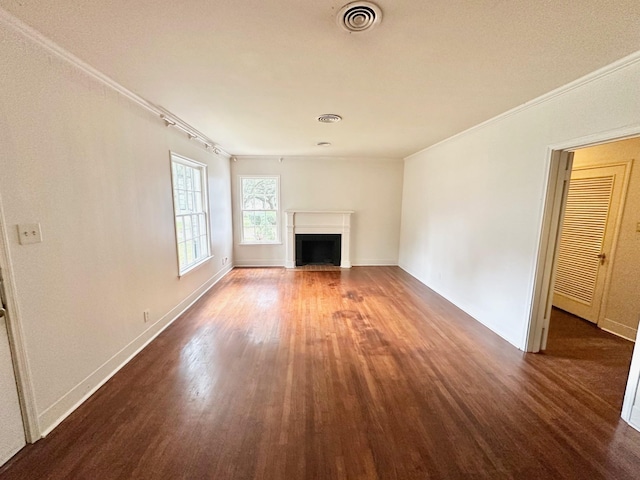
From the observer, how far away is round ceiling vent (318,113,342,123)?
9.90 ft

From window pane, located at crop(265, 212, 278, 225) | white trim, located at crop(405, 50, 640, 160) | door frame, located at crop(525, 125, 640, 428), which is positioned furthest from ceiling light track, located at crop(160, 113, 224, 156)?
door frame, located at crop(525, 125, 640, 428)

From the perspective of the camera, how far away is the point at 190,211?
4074 mm

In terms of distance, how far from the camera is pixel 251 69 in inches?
78.0

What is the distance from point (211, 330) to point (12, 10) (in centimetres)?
284

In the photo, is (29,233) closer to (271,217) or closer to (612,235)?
(271,217)

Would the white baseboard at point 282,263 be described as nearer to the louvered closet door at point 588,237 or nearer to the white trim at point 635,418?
the louvered closet door at point 588,237

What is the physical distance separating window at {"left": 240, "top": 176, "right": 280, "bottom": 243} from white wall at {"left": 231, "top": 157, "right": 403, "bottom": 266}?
0.13 meters

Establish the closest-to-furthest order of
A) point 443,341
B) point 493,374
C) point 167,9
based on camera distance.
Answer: point 167,9, point 493,374, point 443,341

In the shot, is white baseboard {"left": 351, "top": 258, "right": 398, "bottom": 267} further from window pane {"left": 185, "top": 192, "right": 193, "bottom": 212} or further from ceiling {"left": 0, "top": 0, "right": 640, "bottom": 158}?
ceiling {"left": 0, "top": 0, "right": 640, "bottom": 158}

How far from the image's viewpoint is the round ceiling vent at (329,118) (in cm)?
302

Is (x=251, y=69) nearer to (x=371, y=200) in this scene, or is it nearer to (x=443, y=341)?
(x=443, y=341)

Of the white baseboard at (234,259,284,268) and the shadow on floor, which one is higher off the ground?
the white baseboard at (234,259,284,268)

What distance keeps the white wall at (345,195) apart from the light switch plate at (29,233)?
14.4 ft

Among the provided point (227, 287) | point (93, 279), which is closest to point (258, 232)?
point (227, 287)
